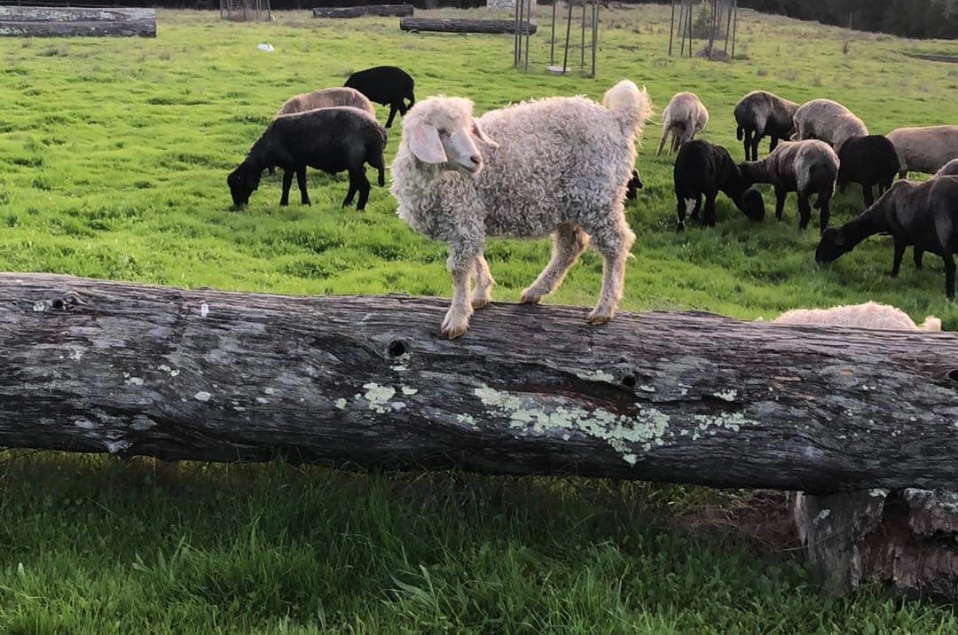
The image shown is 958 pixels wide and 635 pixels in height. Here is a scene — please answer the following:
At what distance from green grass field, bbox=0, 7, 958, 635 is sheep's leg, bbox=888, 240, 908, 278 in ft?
0.74

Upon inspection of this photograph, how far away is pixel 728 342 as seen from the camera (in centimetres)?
404

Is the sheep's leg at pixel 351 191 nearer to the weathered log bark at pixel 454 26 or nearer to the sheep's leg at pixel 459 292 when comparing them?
the sheep's leg at pixel 459 292

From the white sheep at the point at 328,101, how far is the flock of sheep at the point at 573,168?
29 mm

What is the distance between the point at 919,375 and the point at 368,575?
2.76m

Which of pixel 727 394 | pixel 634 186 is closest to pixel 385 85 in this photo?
pixel 634 186

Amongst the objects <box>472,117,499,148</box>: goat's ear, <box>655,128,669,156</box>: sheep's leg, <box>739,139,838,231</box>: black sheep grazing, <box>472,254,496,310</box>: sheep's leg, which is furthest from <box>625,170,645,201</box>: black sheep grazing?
<box>472,117,499,148</box>: goat's ear

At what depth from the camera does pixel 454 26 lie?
3422 centimetres

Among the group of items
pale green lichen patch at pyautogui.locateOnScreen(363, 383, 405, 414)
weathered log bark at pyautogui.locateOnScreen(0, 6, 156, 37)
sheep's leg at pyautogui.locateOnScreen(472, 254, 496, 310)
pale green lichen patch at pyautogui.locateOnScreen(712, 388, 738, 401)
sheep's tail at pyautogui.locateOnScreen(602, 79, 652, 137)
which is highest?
weathered log bark at pyautogui.locateOnScreen(0, 6, 156, 37)

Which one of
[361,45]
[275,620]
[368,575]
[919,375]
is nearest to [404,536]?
[368,575]

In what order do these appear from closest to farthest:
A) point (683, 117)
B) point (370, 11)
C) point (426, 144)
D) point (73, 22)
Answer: point (426, 144) < point (683, 117) < point (73, 22) < point (370, 11)

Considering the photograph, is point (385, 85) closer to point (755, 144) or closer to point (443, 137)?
point (755, 144)

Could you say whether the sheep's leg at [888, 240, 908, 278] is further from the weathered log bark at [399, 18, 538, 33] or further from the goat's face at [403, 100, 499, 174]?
the weathered log bark at [399, 18, 538, 33]

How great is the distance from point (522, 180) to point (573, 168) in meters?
0.30

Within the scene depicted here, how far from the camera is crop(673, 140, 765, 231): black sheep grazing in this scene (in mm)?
11844
